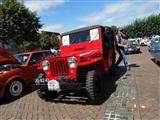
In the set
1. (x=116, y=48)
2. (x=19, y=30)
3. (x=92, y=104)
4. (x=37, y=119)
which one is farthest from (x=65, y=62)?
(x=19, y=30)

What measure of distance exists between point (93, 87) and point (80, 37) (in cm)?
278

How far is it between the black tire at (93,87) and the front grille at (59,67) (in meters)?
0.69

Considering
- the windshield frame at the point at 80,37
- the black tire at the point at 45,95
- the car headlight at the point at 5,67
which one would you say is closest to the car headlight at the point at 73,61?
the black tire at the point at 45,95

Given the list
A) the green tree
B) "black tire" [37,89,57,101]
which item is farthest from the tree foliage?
"black tire" [37,89,57,101]

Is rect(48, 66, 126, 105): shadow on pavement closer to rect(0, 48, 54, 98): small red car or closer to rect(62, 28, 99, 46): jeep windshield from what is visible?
rect(0, 48, 54, 98): small red car

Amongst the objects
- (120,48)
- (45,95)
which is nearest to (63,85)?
(45,95)

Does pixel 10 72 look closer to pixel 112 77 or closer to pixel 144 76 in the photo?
pixel 112 77

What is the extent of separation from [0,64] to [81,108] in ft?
11.3

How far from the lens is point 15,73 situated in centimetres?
895

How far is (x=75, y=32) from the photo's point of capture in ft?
30.0

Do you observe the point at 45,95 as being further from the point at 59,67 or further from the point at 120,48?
the point at 120,48

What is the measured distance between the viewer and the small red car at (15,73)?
28.1ft

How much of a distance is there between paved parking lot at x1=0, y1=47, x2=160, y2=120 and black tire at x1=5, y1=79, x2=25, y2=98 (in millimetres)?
234

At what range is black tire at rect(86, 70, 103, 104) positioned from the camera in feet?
22.2
